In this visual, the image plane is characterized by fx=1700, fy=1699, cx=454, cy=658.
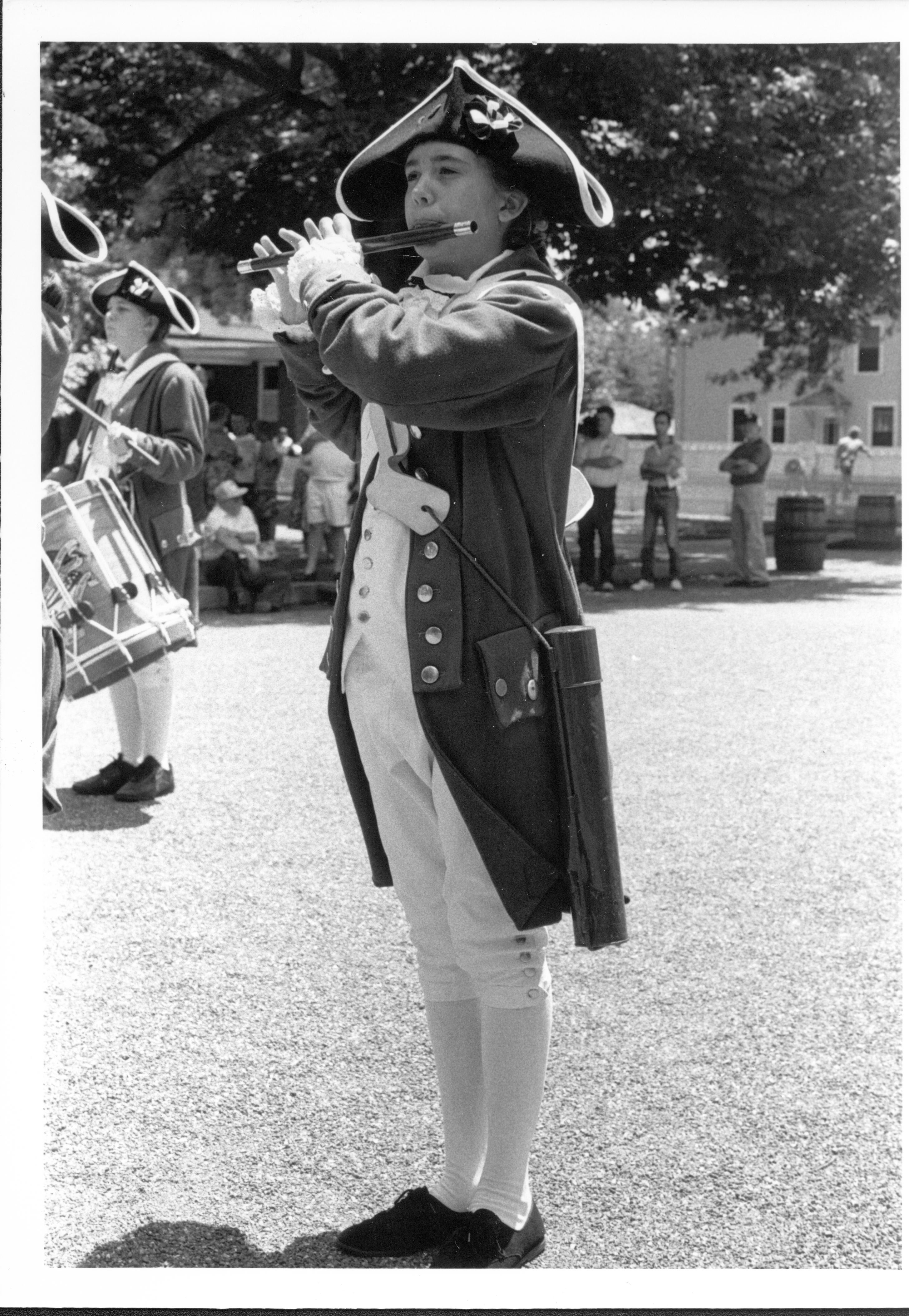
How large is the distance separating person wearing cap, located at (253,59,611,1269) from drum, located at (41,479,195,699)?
289cm

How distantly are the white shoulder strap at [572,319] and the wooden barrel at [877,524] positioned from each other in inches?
796

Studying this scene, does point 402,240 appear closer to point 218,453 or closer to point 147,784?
point 147,784

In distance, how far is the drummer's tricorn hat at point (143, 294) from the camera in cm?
650

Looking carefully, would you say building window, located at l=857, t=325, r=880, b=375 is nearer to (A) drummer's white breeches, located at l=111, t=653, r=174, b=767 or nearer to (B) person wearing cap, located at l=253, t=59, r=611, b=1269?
(A) drummer's white breeches, located at l=111, t=653, r=174, b=767

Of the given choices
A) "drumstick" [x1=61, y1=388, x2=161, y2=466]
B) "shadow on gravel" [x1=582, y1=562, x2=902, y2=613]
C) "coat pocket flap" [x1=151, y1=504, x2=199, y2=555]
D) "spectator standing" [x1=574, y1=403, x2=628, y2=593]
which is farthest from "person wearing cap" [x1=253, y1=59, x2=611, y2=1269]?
"spectator standing" [x1=574, y1=403, x2=628, y2=593]

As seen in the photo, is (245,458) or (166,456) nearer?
(166,456)

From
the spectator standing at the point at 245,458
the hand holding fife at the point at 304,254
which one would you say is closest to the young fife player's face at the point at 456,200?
the hand holding fife at the point at 304,254

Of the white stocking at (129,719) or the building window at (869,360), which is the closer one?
the white stocking at (129,719)

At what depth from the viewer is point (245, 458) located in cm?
1644

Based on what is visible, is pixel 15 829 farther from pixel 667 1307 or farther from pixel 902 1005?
pixel 902 1005

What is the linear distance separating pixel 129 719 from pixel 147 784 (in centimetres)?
29

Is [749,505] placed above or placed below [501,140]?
below

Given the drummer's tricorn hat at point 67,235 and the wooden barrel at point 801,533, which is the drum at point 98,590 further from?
the wooden barrel at point 801,533

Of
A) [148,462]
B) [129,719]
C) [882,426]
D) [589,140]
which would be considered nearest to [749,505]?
[589,140]
